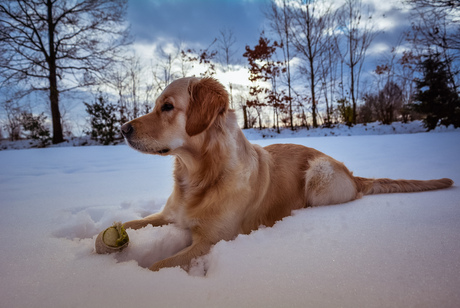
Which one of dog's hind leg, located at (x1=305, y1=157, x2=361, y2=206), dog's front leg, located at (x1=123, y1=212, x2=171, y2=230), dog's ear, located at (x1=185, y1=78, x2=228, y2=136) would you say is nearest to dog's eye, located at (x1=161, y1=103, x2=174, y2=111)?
dog's ear, located at (x1=185, y1=78, x2=228, y2=136)

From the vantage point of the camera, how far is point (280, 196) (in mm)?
2154

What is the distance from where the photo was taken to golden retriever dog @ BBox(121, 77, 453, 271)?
1748 mm

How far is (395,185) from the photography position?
2.45 m

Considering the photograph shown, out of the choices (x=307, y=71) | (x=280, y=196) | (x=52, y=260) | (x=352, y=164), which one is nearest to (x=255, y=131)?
(x=307, y=71)

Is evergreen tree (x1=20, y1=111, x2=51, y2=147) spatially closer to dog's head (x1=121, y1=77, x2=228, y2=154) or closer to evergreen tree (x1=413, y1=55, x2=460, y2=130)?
dog's head (x1=121, y1=77, x2=228, y2=154)

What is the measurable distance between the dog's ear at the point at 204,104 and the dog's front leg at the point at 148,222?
32.0 inches

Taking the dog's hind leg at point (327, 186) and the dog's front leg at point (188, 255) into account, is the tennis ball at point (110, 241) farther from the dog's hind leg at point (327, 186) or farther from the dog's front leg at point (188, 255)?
the dog's hind leg at point (327, 186)

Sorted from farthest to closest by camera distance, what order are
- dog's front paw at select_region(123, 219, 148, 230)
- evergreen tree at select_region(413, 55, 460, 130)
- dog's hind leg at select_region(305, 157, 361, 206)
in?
evergreen tree at select_region(413, 55, 460, 130) < dog's hind leg at select_region(305, 157, 361, 206) < dog's front paw at select_region(123, 219, 148, 230)

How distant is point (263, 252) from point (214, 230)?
45 cm

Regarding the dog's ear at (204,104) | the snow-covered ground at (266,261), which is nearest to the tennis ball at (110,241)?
the snow-covered ground at (266,261)

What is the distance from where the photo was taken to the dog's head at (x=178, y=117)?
6.22 feet

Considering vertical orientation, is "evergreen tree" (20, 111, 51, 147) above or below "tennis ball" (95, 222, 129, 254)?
above

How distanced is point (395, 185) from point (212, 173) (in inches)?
80.8

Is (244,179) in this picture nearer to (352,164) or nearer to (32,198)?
(32,198)
